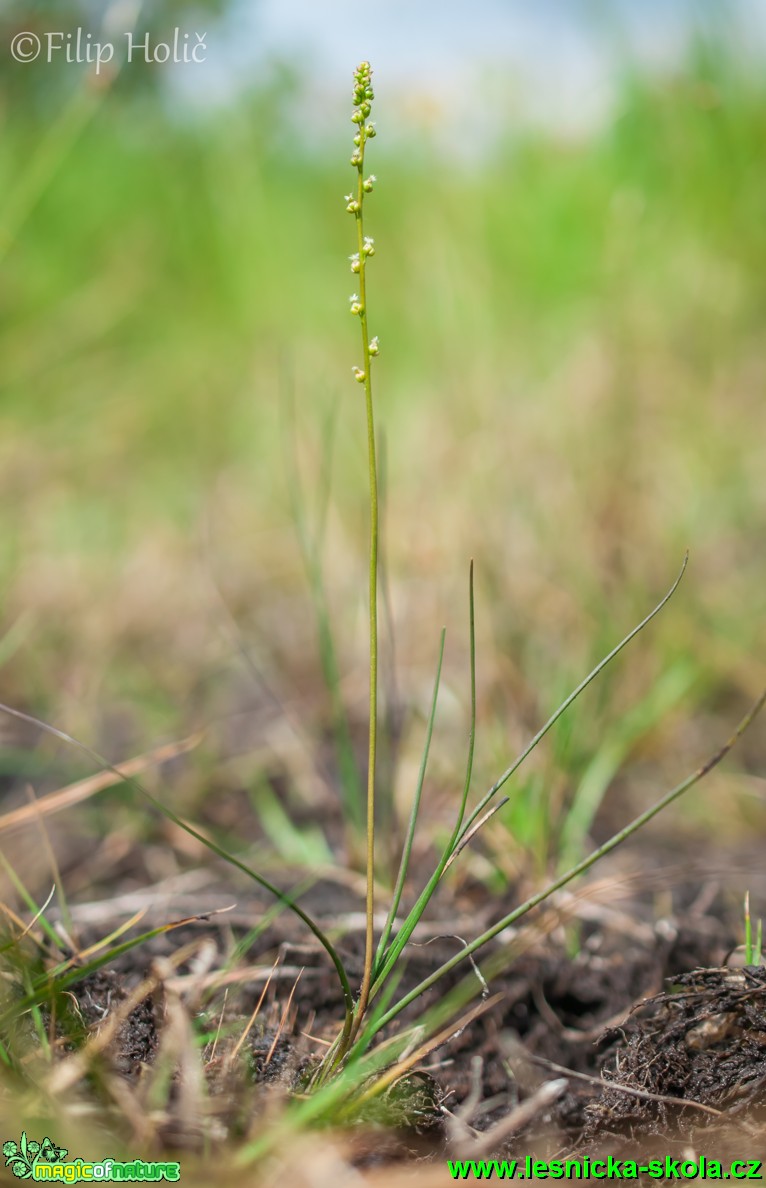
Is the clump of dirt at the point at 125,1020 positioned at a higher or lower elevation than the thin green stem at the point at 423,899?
lower

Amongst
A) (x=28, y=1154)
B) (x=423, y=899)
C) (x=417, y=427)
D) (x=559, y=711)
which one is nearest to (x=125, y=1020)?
(x=28, y=1154)

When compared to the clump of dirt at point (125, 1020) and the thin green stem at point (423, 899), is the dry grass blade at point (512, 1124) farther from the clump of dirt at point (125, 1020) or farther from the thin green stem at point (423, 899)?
the clump of dirt at point (125, 1020)

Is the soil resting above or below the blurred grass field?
below

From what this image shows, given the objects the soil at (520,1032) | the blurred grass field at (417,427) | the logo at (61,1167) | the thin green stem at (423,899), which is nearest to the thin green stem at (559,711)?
the thin green stem at (423,899)

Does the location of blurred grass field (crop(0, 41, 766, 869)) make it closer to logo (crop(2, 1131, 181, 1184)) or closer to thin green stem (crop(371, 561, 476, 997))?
thin green stem (crop(371, 561, 476, 997))

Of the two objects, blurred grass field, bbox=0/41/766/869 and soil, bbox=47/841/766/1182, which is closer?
soil, bbox=47/841/766/1182

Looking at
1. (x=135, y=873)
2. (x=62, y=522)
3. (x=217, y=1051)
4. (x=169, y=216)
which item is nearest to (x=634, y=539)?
(x=135, y=873)

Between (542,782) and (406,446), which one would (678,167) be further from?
(542,782)

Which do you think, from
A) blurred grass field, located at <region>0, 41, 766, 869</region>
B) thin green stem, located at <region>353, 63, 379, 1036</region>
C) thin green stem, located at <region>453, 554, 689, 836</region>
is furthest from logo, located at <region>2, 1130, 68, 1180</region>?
blurred grass field, located at <region>0, 41, 766, 869</region>

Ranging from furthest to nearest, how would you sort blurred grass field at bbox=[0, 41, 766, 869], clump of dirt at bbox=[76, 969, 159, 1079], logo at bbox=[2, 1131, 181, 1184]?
blurred grass field at bbox=[0, 41, 766, 869], clump of dirt at bbox=[76, 969, 159, 1079], logo at bbox=[2, 1131, 181, 1184]
